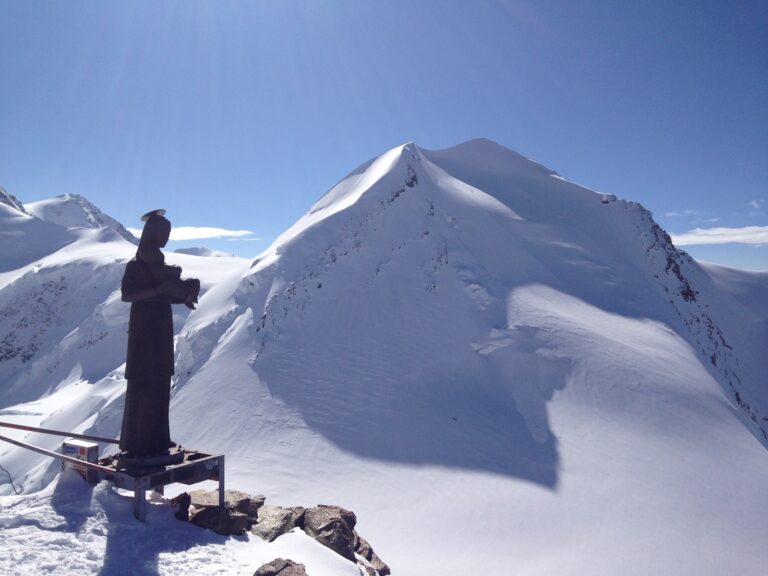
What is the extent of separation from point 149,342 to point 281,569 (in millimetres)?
3420

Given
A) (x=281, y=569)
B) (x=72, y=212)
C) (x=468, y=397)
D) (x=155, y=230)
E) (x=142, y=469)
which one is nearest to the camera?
(x=281, y=569)

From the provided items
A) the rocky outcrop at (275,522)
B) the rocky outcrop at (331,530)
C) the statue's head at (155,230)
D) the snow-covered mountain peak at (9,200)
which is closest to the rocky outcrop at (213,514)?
the rocky outcrop at (275,522)

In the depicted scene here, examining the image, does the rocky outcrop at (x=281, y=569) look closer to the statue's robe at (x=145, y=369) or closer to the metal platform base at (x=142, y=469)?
the metal platform base at (x=142, y=469)

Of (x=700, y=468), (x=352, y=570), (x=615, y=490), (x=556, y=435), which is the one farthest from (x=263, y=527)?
(x=700, y=468)

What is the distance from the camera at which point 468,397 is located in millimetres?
18516

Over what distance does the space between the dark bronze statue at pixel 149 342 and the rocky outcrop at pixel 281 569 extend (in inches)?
90.6

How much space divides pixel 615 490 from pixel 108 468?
12.5 metres

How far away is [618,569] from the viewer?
38.8 ft

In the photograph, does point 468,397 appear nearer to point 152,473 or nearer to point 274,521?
point 274,521

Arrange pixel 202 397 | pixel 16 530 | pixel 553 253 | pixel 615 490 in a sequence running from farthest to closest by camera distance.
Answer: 1. pixel 553 253
2. pixel 202 397
3. pixel 615 490
4. pixel 16 530

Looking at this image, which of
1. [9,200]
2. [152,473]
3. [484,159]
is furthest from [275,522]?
[9,200]

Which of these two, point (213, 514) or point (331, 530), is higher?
point (213, 514)

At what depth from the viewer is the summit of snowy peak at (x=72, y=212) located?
110 m

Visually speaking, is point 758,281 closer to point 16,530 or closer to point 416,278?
point 416,278
